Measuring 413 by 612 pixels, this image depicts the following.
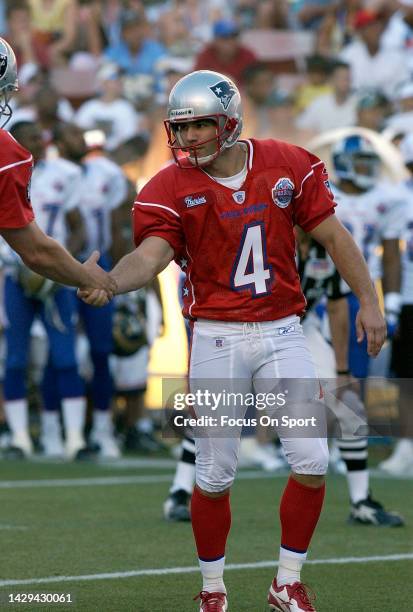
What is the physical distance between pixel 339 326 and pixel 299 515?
173 cm

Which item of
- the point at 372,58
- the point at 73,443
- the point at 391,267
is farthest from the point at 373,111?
the point at 73,443

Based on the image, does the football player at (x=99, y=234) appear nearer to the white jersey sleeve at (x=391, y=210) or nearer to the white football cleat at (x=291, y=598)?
the white jersey sleeve at (x=391, y=210)

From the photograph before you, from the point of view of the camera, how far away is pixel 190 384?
16.5ft

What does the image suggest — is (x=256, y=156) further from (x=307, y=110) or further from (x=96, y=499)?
(x=307, y=110)

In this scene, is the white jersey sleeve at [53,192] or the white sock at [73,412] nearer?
the white jersey sleeve at [53,192]

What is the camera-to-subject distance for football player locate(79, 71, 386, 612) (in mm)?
4883

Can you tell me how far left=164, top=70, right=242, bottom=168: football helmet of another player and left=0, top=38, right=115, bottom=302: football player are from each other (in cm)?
51

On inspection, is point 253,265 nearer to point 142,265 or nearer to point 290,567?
point 142,265

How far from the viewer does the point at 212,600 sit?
4801 mm

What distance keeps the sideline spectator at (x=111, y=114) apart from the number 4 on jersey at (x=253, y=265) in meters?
7.91

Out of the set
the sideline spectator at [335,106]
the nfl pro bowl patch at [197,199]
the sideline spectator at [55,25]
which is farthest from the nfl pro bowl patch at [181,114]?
the sideline spectator at [55,25]

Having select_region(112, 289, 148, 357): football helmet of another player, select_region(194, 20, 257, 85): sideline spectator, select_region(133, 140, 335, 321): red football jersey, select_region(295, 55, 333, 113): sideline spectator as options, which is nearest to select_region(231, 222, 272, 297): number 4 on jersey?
select_region(133, 140, 335, 321): red football jersey

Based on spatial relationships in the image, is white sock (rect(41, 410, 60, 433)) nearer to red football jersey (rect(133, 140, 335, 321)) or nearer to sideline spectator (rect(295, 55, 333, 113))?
sideline spectator (rect(295, 55, 333, 113))

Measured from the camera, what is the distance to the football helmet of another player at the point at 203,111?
4.94 meters
